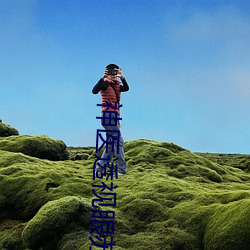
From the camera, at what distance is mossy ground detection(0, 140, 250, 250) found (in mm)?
8875

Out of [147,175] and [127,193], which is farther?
[147,175]

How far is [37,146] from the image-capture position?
70.6 ft

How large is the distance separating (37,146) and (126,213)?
12.1 meters

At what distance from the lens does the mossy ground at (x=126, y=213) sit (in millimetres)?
8875

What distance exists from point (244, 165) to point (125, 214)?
83.8 ft

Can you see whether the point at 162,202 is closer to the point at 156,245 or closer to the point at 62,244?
the point at 156,245

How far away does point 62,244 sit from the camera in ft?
30.7

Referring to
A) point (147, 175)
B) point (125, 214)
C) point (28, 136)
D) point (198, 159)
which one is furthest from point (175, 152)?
point (125, 214)

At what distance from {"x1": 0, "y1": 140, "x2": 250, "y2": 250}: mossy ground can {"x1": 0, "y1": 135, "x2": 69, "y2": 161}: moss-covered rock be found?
558 centimetres

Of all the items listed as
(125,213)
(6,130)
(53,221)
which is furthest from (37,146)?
(53,221)

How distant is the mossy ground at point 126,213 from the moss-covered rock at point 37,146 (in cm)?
558

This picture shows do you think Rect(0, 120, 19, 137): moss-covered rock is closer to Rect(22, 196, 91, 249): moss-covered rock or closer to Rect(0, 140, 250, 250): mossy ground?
Rect(0, 140, 250, 250): mossy ground

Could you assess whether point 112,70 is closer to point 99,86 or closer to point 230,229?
point 99,86

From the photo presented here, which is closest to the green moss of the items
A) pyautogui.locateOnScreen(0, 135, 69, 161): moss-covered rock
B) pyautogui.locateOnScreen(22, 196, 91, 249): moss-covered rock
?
pyautogui.locateOnScreen(22, 196, 91, 249): moss-covered rock
